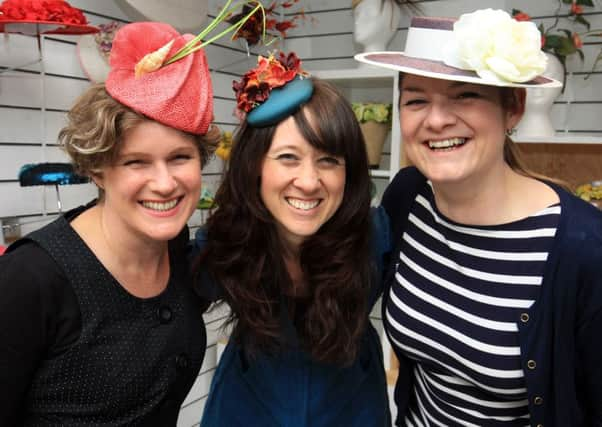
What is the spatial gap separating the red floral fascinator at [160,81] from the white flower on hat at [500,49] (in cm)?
61

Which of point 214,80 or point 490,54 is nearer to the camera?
point 490,54

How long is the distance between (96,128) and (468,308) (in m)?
0.96

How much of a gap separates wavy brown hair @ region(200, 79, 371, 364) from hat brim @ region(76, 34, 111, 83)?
0.98 meters

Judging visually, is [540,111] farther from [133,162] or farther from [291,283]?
[133,162]

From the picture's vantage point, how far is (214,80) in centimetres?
312

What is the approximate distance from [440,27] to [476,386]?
35.2 inches

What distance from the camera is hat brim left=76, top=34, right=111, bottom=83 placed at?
2.18 metres

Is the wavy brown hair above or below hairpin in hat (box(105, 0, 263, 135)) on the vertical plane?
below

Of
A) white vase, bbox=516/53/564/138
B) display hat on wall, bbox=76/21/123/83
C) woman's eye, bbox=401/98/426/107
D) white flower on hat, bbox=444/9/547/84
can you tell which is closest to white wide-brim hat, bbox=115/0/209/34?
display hat on wall, bbox=76/21/123/83

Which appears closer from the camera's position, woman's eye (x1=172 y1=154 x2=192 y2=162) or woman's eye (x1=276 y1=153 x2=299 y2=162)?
woman's eye (x1=172 y1=154 x2=192 y2=162)

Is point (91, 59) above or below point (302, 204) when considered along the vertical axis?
above

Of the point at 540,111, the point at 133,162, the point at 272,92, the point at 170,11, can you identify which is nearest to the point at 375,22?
the point at 540,111

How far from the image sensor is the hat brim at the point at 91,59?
7.16 ft

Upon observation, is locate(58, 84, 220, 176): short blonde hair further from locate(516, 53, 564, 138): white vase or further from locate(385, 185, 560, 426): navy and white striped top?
locate(516, 53, 564, 138): white vase
